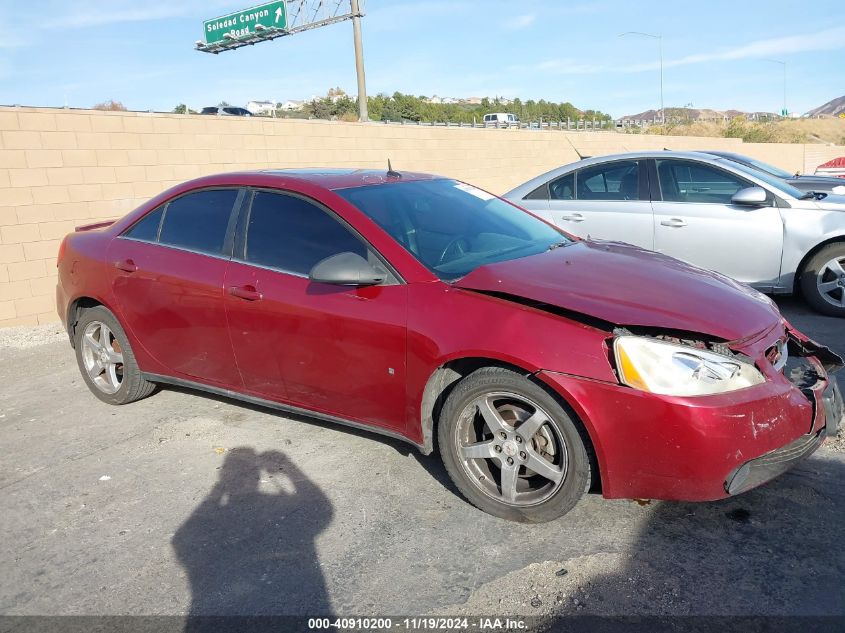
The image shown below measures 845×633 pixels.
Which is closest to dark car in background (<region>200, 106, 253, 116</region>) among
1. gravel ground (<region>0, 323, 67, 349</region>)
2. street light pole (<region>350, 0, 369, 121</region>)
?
street light pole (<region>350, 0, 369, 121</region>)

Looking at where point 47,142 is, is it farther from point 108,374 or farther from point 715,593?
point 715,593

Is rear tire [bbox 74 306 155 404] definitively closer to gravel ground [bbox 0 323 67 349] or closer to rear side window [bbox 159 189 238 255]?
rear side window [bbox 159 189 238 255]

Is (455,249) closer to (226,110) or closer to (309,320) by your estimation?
(309,320)

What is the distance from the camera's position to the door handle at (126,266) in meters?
4.59

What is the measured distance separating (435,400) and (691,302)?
1260mm

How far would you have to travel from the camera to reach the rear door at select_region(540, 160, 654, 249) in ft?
23.0

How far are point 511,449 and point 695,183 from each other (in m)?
4.79

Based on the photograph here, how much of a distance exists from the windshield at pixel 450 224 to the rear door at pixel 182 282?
3.11 feet

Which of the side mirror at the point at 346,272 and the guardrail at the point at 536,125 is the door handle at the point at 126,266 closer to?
the side mirror at the point at 346,272

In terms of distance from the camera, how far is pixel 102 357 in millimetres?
5016

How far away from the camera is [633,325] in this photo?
289cm

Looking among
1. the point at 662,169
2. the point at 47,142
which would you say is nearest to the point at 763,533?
the point at 662,169

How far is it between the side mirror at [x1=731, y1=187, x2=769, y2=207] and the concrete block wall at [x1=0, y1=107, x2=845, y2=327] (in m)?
6.98

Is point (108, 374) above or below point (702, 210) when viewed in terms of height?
below
